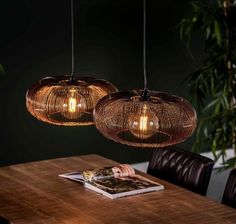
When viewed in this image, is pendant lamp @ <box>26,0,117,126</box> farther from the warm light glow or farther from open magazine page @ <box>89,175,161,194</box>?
open magazine page @ <box>89,175,161,194</box>

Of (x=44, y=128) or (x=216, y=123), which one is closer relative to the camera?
(x=216, y=123)

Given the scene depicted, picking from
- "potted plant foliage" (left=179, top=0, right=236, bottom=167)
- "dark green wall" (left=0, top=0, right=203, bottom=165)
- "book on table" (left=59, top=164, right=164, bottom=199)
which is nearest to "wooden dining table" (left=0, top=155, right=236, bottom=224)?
"book on table" (left=59, top=164, right=164, bottom=199)

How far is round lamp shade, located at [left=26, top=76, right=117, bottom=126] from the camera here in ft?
12.7

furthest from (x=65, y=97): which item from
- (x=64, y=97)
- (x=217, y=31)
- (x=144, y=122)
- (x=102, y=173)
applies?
(x=217, y=31)

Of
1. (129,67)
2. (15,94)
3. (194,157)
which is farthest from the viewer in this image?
(129,67)

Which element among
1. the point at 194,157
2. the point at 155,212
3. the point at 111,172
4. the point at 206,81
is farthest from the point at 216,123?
the point at 155,212

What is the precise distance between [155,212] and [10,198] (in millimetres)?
816

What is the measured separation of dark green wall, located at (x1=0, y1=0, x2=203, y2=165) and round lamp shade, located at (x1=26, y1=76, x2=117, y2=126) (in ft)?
6.31

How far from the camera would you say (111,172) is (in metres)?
4.33

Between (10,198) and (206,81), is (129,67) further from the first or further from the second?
(10,198)

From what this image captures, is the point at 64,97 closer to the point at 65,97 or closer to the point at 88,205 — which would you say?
the point at 65,97

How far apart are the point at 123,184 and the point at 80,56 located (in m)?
2.30

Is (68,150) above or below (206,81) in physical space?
below

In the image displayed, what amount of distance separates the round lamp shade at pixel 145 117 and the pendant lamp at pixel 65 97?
0.52m
